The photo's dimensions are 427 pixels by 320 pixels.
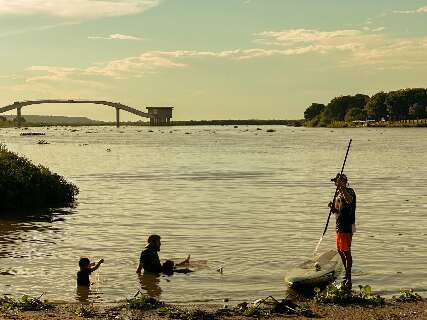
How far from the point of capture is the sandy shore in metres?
16.2

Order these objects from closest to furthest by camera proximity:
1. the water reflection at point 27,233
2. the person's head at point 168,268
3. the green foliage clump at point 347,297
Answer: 1. the green foliage clump at point 347,297
2. the person's head at point 168,268
3. the water reflection at point 27,233

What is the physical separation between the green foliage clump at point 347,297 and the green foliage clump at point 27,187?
79.8 feet

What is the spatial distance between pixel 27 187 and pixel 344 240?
23.9 meters

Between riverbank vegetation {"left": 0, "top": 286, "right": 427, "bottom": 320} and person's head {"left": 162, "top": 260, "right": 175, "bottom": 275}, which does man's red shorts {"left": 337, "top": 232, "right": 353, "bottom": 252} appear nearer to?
riverbank vegetation {"left": 0, "top": 286, "right": 427, "bottom": 320}

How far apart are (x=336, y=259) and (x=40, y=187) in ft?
76.2

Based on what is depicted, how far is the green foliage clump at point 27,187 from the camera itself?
38.4m

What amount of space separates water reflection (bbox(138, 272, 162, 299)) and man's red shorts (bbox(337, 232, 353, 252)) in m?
5.22

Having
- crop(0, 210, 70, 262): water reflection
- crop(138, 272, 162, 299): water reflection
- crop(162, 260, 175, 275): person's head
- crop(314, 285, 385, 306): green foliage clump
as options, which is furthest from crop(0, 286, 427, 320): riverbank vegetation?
crop(0, 210, 70, 262): water reflection

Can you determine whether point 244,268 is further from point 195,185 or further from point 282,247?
point 195,185

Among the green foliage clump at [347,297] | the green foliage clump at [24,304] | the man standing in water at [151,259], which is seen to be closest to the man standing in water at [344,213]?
the green foliage clump at [347,297]

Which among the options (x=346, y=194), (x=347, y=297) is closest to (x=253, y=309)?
(x=347, y=297)

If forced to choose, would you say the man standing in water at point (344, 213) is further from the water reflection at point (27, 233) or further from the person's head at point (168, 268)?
the water reflection at point (27, 233)

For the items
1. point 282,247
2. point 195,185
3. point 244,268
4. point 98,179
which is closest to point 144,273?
point 244,268

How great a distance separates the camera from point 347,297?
17469 millimetres
